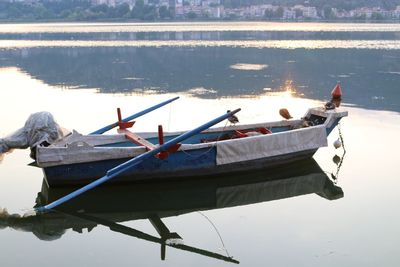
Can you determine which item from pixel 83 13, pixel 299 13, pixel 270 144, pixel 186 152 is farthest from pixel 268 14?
pixel 186 152

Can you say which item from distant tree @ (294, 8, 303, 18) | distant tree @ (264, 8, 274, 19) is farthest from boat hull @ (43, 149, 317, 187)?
distant tree @ (264, 8, 274, 19)

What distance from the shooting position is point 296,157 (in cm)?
1110

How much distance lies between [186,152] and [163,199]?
2.98 feet

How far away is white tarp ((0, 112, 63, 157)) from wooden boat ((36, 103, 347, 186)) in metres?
0.21

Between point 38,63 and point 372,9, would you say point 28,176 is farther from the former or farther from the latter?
point 372,9

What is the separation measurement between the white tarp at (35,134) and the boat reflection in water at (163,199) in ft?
2.99

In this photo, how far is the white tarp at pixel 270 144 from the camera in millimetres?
10118

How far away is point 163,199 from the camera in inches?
383

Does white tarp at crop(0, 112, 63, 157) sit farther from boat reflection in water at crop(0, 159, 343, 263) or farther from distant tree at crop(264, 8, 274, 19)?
distant tree at crop(264, 8, 274, 19)

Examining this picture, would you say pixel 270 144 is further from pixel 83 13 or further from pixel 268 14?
pixel 268 14

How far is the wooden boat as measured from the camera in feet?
30.8

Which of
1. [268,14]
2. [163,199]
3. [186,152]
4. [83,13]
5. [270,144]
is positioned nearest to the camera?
[163,199]

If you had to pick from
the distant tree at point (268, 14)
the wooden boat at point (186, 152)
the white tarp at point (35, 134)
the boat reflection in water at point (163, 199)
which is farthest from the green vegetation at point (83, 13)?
the boat reflection in water at point (163, 199)

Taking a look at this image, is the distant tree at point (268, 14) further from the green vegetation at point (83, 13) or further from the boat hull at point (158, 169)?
the boat hull at point (158, 169)
